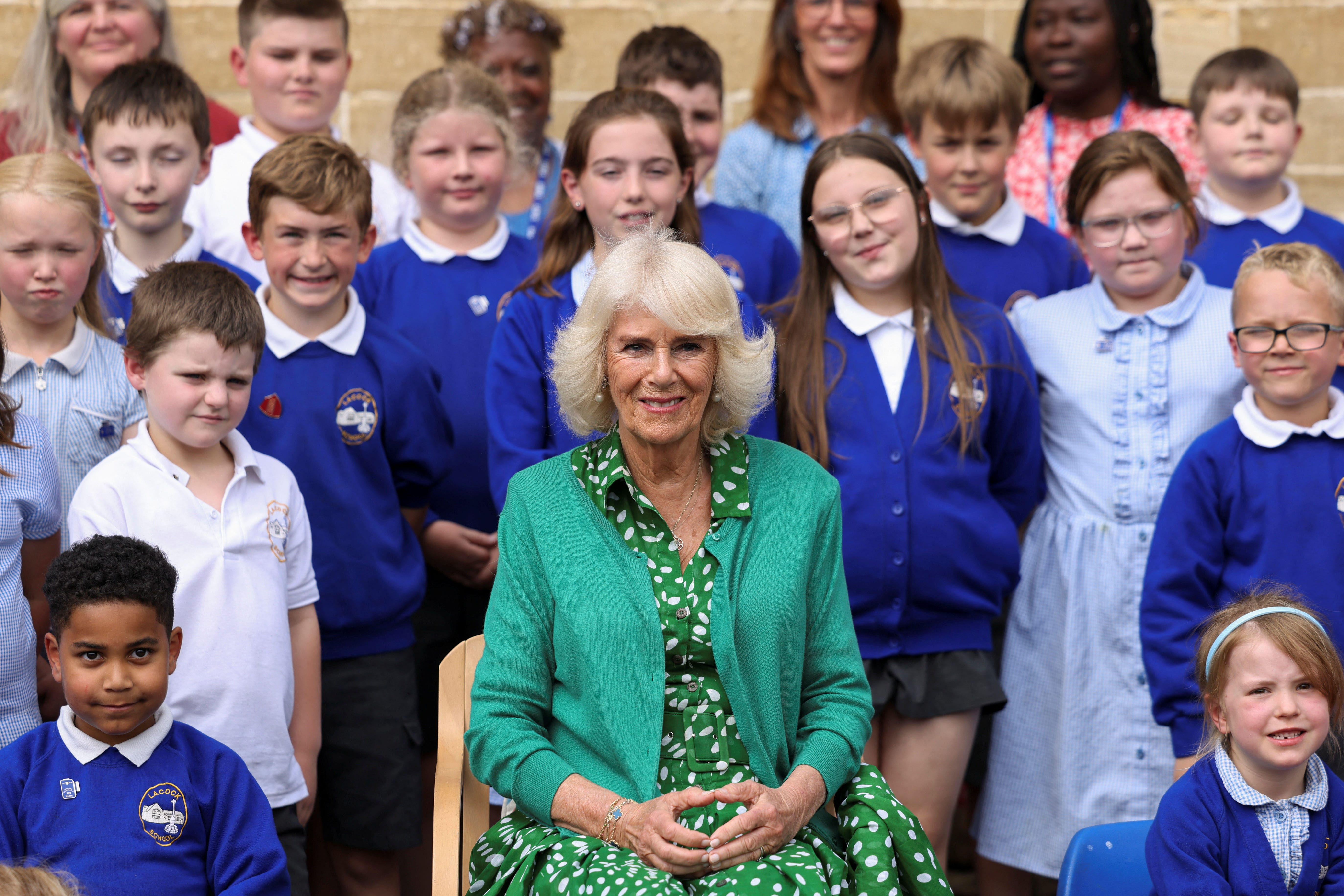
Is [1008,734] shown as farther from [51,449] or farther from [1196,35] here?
[1196,35]

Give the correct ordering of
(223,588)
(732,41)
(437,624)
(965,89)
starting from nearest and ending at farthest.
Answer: (223,588) < (437,624) < (965,89) < (732,41)

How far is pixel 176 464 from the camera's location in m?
3.04

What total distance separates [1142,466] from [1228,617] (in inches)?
32.6

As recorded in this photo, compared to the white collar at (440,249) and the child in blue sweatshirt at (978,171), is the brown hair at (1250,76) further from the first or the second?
the white collar at (440,249)

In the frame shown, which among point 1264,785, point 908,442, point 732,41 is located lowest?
point 1264,785

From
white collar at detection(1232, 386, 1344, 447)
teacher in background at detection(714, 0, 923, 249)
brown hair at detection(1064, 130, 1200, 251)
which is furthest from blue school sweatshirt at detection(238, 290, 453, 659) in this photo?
white collar at detection(1232, 386, 1344, 447)

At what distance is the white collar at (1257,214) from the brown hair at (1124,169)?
19.3 inches

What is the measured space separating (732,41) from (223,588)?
11.9ft

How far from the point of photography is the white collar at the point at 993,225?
4.07 meters

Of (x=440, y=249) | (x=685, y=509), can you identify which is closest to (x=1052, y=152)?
(x=440, y=249)

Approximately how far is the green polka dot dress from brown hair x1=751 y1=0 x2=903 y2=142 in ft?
6.64

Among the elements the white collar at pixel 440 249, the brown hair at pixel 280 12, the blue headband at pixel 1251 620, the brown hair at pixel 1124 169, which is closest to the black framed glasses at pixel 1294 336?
the brown hair at pixel 1124 169

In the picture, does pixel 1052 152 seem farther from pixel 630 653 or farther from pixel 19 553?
pixel 19 553

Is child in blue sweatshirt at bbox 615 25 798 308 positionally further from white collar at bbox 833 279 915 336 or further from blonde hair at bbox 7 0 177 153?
blonde hair at bbox 7 0 177 153
